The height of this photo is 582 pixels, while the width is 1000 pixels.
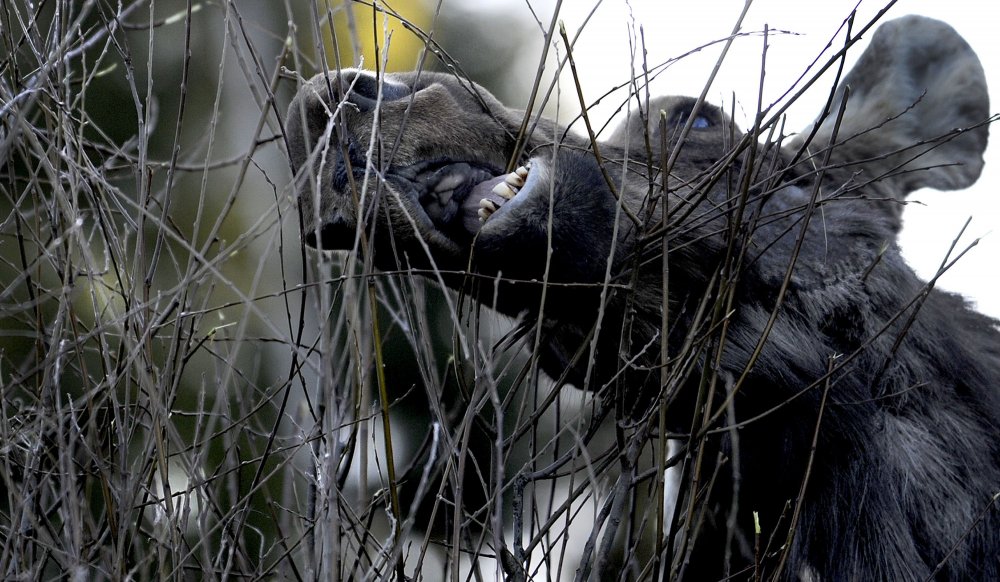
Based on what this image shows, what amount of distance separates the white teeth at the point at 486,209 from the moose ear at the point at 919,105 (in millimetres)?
2288

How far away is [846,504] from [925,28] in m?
2.62

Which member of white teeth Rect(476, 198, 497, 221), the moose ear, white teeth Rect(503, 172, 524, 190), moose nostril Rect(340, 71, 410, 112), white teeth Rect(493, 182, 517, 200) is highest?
the moose ear

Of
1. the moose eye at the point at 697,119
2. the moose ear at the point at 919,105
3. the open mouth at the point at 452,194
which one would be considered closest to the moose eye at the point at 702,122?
the moose eye at the point at 697,119

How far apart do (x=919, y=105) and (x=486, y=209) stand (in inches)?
113

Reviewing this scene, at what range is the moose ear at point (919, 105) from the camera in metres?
4.60

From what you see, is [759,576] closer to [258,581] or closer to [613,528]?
[613,528]

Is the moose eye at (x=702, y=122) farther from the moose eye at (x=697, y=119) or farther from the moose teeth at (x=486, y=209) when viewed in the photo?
the moose teeth at (x=486, y=209)

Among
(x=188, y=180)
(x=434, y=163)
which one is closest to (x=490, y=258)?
(x=434, y=163)

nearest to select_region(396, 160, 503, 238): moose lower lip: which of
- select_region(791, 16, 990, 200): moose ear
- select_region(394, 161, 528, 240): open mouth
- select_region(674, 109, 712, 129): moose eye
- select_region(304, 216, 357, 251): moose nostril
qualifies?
select_region(394, 161, 528, 240): open mouth

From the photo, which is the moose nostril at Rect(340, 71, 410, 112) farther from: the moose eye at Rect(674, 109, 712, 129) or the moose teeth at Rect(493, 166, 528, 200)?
the moose eye at Rect(674, 109, 712, 129)

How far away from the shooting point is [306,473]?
2424 millimetres

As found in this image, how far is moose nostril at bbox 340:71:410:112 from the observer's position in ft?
8.85

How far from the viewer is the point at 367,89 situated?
2791 mm

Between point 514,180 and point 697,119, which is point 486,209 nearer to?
point 514,180
